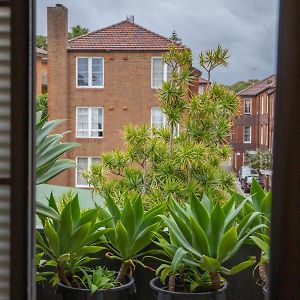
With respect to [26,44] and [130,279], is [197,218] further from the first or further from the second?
[26,44]

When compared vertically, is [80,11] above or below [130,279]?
above

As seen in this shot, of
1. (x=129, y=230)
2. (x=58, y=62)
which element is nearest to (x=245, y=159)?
(x=129, y=230)

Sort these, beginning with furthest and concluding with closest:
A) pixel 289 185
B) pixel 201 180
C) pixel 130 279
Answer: pixel 201 180, pixel 130 279, pixel 289 185

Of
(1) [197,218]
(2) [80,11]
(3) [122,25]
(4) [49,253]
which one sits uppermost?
(3) [122,25]

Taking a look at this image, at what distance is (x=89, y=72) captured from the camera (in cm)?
667

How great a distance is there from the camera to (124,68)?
22.4 ft

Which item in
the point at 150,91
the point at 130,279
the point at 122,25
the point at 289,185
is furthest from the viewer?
the point at 150,91

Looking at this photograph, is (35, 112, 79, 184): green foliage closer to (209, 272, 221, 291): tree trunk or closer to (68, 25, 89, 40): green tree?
(209, 272, 221, 291): tree trunk

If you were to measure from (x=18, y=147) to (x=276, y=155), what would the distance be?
39 cm

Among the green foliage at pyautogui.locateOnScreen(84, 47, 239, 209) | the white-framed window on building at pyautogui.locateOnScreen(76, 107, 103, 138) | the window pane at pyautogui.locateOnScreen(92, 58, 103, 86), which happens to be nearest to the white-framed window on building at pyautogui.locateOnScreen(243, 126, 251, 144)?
the green foliage at pyautogui.locateOnScreen(84, 47, 239, 209)

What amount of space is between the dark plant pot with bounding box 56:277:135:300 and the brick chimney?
4.35m

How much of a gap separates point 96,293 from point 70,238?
17cm

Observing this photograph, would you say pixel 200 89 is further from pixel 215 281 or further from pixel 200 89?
pixel 215 281

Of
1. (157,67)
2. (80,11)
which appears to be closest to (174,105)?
(80,11)
